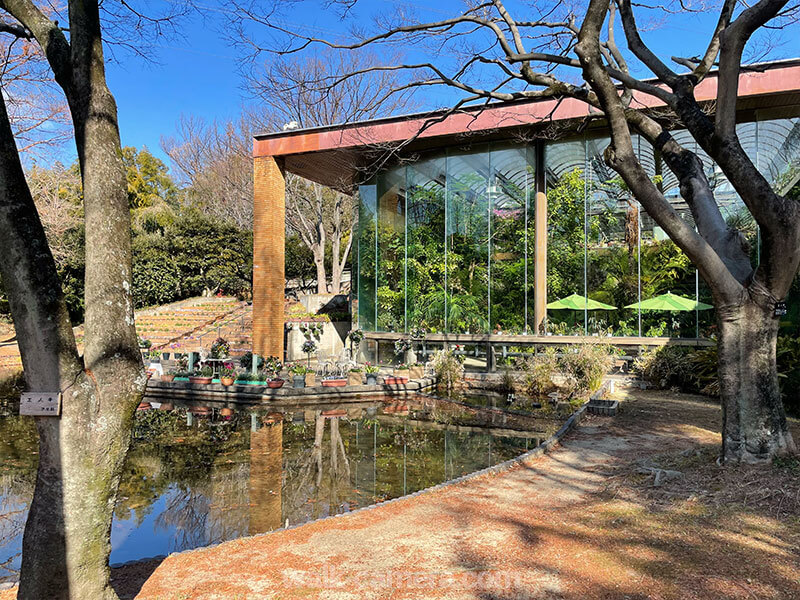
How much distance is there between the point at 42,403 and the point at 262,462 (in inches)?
209

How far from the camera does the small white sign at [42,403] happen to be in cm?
244

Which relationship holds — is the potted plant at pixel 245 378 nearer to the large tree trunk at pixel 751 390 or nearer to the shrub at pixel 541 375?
the shrub at pixel 541 375

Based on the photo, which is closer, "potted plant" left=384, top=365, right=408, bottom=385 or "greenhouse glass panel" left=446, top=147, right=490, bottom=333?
"potted plant" left=384, top=365, right=408, bottom=385

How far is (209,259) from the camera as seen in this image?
27781 mm

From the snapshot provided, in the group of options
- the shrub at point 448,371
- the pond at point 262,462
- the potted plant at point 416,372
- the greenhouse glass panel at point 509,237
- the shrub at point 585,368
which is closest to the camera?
the pond at point 262,462

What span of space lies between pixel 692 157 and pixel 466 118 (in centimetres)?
993

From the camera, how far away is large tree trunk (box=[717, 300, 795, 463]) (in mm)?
5188

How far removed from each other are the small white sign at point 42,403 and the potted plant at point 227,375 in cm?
1055

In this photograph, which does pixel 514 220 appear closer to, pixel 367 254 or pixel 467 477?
pixel 367 254

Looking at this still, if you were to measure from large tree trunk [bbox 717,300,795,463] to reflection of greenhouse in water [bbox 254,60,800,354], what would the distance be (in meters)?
9.68

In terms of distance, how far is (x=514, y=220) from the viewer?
16.9 meters

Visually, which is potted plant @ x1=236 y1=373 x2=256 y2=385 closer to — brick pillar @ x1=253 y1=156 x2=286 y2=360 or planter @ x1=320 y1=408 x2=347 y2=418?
planter @ x1=320 y1=408 x2=347 y2=418

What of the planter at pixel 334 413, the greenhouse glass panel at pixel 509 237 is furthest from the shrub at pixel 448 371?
the planter at pixel 334 413

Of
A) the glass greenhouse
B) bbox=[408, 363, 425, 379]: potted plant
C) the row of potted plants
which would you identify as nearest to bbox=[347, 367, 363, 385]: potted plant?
the row of potted plants
